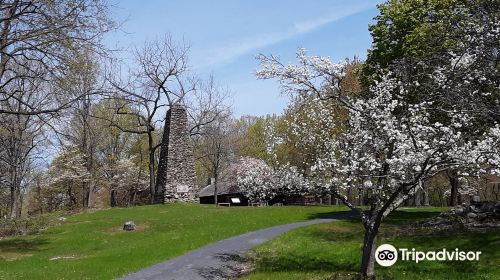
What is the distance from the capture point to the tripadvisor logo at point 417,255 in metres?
12.9

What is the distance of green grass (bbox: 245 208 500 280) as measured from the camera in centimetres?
1186

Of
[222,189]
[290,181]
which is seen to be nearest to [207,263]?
[290,181]

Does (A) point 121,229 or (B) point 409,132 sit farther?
(A) point 121,229

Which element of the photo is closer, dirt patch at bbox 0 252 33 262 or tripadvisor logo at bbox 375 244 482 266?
tripadvisor logo at bbox 375 244 482 266

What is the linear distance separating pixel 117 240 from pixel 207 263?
8.98 metres

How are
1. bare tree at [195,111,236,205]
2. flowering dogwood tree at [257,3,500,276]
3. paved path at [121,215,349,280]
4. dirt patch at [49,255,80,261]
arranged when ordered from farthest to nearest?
bare tree at [195,111,236,205] < dirt patch at [49,255,80,261] < paved path at [121,215,349,280] < flowering dogwood tree at [257,3,500,276]

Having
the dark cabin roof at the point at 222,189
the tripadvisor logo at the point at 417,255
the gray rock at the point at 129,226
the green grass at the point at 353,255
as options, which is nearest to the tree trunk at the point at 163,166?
the dark cabin roof at the point at 222,189

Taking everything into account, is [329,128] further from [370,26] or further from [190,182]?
[190,182]

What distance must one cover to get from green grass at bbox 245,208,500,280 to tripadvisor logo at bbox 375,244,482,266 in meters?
0.25

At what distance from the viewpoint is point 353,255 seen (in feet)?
48.2

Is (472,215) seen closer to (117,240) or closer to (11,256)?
(117,240)

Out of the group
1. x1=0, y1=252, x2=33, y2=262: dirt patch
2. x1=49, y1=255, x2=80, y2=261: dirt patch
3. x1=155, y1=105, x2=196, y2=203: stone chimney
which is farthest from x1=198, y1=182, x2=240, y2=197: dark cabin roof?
x1=49, y1=255, x2=80, y2=261: dirt patch

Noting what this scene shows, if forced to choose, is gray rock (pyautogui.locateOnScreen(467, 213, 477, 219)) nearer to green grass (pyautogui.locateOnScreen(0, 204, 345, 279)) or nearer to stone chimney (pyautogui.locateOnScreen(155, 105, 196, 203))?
green grass (pyautogui.locateOnScreen(0, 204, 345, 279))

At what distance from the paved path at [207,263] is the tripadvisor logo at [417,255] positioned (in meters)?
4.43
